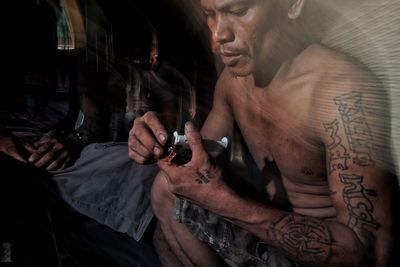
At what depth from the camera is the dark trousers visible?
1506mm

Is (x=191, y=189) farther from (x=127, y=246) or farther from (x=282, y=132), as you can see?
(x=127, y=246)

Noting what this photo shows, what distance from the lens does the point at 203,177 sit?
3.11 ft

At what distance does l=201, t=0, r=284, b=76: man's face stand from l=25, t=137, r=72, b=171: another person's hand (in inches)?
37.0

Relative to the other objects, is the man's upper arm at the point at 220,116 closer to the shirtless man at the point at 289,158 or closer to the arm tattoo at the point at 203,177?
the shirtless man at the point at 289,158

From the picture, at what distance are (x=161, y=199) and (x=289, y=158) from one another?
457 mm

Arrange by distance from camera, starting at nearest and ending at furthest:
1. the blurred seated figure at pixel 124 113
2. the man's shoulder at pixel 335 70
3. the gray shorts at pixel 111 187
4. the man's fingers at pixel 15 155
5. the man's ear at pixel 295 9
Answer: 1. the man's shoulder at pixel 335 70
2. the man's ear at pixel 295 9
3. the blurred seated figure at pixel 124 113
4. the gray shorts at pixel 111 187
5. the man's fingers at pixel 15 155

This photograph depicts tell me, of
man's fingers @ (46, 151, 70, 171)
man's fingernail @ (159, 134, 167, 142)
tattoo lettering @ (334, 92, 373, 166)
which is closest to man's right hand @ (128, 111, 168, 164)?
man's fingernail @ (159, 134, 167, 142)

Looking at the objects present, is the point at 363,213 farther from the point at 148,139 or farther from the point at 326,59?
the point at 148,139

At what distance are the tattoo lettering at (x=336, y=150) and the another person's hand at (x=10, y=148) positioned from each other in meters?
1.29

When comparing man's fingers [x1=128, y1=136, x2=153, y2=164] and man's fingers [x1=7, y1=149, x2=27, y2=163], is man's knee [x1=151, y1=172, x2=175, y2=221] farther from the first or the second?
man's fingers [x1=7, y1=149, x2=27, y2=163]

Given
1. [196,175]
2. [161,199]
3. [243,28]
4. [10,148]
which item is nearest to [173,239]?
[161,199]

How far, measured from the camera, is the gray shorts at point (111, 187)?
1.44 meters

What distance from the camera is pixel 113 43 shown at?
4.49ft

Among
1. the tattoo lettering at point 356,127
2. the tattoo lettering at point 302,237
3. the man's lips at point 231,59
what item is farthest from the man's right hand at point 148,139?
the tattoo lettering at point 356,127
